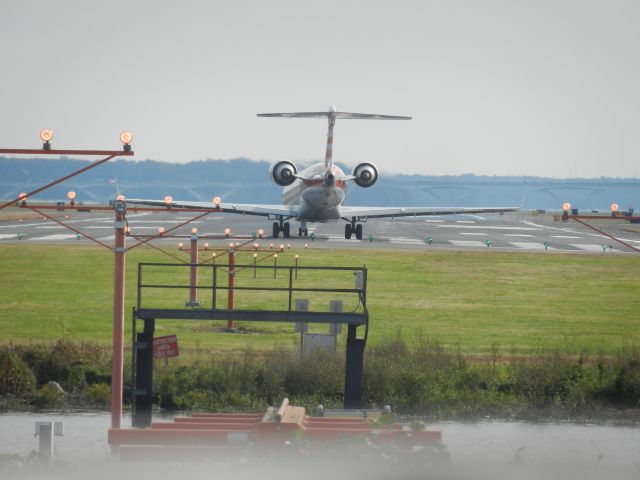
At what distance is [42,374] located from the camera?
122ft

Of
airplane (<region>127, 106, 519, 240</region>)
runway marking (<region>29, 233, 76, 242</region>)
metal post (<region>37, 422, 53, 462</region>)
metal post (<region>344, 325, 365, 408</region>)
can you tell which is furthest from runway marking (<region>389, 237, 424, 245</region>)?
metal post (<region>37, 422, 53, 462</region>)

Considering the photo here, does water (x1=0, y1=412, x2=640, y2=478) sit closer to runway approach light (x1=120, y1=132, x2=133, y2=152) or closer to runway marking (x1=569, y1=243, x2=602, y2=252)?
runway approach light (x1=120, y1=132, x2=133, y2=152)

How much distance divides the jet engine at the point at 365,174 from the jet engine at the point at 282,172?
17.5ft

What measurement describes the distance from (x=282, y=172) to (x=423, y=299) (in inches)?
1506

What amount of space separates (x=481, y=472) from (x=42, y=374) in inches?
892

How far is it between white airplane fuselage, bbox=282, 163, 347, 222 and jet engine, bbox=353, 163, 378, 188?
333 cm

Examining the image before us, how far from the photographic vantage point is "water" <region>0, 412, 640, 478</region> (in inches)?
1125

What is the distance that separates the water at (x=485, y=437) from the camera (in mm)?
28578

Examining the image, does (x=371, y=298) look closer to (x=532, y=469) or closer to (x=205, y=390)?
(x=205, y=390)

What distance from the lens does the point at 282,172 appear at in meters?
95.4

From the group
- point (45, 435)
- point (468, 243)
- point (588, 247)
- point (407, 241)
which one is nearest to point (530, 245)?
point (588, 247)

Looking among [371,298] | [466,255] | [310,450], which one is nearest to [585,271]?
[466,255]

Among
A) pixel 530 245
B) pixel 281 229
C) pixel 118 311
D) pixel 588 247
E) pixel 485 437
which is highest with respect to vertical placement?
pixel 118 311

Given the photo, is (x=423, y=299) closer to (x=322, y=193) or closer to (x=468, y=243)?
(x=322, y=193)
